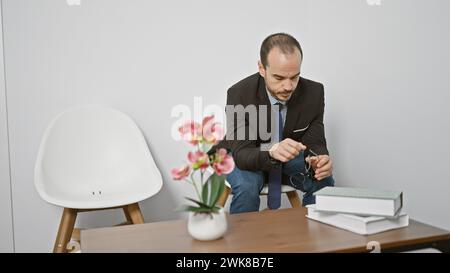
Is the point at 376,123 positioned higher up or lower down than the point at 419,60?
lower down

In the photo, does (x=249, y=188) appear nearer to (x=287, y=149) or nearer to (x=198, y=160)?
(x=287, y=149)

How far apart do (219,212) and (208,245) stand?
0.08 m

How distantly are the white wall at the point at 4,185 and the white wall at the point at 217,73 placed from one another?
0.03 meters

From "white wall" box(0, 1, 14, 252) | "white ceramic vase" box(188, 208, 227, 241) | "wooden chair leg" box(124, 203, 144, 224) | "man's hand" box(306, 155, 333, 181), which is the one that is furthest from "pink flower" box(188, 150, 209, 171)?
"white wall" box(0, 1, 14, 252)

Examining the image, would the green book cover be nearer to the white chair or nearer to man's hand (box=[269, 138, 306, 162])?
man's hand (box=[269, 138, 306, 162])

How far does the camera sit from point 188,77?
2.18m

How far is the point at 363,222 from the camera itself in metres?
1.03

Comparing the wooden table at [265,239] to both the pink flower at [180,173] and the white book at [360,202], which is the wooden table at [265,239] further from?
the pink flower at [180,173]

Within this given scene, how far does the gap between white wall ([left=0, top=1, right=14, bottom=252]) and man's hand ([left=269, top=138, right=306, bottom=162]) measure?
1.22m

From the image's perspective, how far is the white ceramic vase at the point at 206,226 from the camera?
1000 millimetres

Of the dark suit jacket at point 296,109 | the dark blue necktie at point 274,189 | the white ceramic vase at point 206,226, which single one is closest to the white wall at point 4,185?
the dark suit jacket at point 296,109

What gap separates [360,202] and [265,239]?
0.82ft

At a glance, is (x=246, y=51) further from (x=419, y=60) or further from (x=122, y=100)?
(x=419, y=60)
